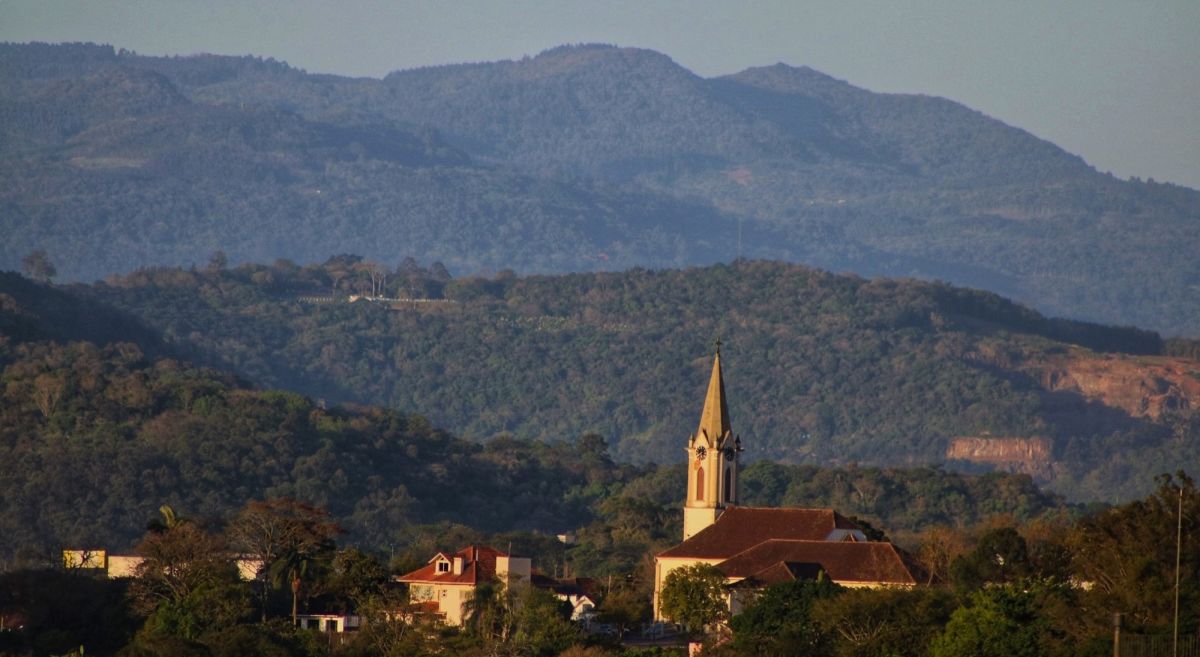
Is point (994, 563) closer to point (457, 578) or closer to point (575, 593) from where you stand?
point (575, 593)

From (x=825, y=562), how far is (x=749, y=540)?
4.60 m

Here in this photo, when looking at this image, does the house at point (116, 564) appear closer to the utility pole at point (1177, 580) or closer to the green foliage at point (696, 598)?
the green foliage at point (696, 598)

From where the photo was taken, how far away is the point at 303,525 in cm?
7662

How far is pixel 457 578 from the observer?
74938 millimetres

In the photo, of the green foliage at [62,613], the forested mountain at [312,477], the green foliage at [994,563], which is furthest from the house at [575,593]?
the forested mountain at [312,477]

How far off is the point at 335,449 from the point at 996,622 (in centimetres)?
8679

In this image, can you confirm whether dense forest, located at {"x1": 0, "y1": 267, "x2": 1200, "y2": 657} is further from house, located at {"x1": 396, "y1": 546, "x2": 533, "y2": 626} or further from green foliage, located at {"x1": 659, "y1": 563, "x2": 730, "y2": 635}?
house, located at {"x1": 396, "y1": 546, "x2": 533, "y2": 626}

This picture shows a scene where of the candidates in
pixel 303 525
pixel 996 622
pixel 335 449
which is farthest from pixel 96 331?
pixel 996 622

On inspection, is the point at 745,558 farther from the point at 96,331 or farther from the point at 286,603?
the point at 96,331

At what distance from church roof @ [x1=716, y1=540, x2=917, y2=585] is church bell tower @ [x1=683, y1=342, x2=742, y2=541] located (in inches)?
282

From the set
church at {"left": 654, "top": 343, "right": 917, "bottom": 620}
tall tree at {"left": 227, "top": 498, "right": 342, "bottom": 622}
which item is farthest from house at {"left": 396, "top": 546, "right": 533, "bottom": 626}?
church at {"left": 654, "top": 343, "right": 917, "bottom": 620}

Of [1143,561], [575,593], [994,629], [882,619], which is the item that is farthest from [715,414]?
[1143,561]

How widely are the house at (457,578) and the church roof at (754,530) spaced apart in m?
5.08

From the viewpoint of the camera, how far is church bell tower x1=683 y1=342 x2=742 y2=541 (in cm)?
8331
